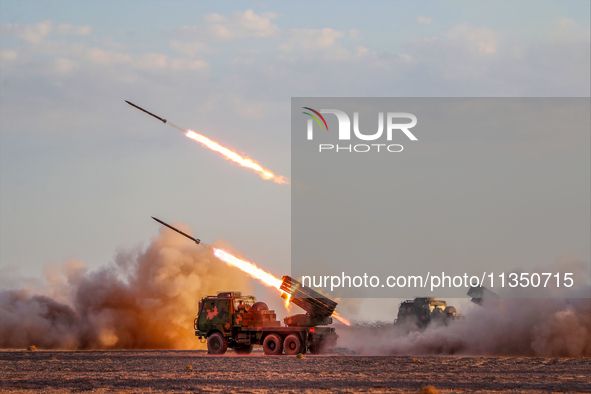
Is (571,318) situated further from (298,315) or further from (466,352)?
(298,315)

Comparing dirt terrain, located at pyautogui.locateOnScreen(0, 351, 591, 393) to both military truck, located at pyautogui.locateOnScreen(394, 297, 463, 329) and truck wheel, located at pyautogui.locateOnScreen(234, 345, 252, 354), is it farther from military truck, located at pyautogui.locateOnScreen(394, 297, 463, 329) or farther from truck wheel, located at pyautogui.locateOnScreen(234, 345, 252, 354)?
military truck, located at pyautogui.locateOnScreen(394, 297, 463, 329)

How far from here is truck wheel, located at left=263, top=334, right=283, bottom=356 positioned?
122 feet

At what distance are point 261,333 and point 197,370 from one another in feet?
29.4

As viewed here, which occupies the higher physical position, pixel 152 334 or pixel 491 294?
pixel 491 294

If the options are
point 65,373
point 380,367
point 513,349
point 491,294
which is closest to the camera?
point 65,373

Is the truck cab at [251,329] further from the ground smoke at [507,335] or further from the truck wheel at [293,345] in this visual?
the ground smoke at [507,335]

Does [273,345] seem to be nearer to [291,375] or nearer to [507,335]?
[291,375]

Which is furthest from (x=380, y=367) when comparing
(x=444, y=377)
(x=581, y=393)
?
(x=581, y=393)

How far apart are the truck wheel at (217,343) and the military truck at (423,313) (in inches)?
710

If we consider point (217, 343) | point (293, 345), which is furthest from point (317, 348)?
point (217, 343)

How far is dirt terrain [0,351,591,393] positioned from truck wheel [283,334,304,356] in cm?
130

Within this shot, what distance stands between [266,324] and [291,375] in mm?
11563

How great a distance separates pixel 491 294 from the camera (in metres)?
44.8

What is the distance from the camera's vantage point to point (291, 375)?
86.6 feet
